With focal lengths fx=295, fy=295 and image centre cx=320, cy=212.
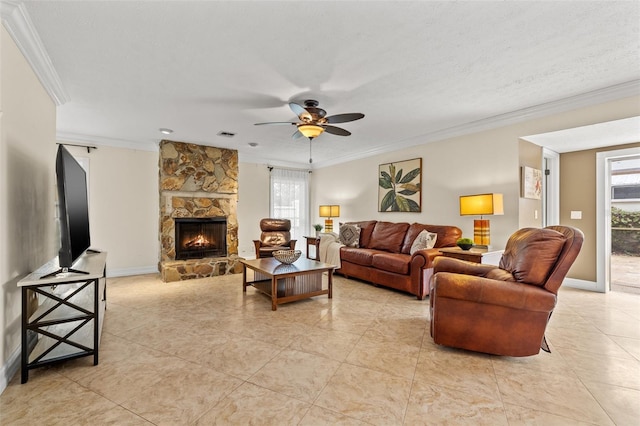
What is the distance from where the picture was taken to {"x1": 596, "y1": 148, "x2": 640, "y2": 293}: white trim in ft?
13.8

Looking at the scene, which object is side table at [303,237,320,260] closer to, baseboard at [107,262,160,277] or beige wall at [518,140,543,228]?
baseboard at [107,262,160,277]

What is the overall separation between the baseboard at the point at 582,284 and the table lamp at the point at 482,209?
1.71 m

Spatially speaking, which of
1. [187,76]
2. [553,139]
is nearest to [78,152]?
[187,76]

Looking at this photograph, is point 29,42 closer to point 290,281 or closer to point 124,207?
point 290,281

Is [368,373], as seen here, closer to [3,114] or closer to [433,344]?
[433,344]

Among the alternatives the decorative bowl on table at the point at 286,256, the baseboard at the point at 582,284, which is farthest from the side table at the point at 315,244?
the baseboard at the point at 582,284

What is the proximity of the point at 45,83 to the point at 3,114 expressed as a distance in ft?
3.58

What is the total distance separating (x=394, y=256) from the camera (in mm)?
4316

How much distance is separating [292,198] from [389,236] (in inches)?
126

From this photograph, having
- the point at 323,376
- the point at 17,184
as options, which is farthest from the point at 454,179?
the point at 17,184

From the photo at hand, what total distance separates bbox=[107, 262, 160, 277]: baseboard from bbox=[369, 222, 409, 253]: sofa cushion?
4.14 m

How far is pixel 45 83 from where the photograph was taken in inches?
108

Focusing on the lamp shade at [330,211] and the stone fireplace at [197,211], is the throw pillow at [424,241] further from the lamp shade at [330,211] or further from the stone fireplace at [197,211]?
the stone fireplace at [197,211]

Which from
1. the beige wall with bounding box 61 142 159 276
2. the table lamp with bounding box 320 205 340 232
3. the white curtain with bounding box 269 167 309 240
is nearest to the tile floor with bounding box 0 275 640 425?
the beige wall with bounding box 61 142 159 276
